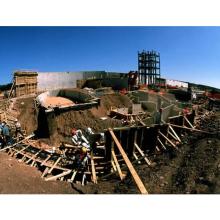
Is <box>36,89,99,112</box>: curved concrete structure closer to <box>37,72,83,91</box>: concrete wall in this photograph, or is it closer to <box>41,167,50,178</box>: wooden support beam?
<box>37,72,83,91</box>: concrete wall

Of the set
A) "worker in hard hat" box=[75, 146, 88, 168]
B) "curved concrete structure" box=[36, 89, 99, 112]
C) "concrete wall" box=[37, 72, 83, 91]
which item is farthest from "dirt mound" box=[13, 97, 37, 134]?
"concrete wall" box=[37, 72, 83, 91]

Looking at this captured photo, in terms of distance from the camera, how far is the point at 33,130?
25391 mm

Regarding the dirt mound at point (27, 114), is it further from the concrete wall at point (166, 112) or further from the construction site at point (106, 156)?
the concrete wall at point (166, 112)

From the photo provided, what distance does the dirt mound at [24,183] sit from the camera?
10031 millimetres

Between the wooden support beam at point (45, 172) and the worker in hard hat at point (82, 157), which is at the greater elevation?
the worker in hard hat at point (82, 157)

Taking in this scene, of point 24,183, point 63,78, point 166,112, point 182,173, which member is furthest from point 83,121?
point 63,78

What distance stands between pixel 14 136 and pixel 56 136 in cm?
584

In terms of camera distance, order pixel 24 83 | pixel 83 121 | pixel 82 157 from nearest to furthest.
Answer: pixel 82 157, pixel 83 121, pixel 24 83

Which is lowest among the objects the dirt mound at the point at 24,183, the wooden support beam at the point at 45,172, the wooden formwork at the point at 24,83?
the wooden support beam at the point at 45,172

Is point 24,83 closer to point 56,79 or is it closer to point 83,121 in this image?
point 83,121

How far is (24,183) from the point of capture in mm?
10570

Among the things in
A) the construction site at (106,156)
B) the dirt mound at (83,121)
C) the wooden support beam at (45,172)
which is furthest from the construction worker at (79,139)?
the dirt mound at (83,121)

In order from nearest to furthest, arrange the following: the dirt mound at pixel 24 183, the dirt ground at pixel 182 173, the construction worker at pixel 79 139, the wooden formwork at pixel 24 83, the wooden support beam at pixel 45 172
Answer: the dirt ground at pixel 182 173, the dirt mound at pixel 24 183, the wooden support beam at pixel 45 172, the construction worker at pixel 79 139, the wooden formwork at pixel 24 83
